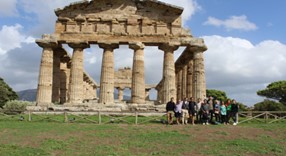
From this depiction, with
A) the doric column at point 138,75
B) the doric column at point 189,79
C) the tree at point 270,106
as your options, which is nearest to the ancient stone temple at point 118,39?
the doric column at point 138,75

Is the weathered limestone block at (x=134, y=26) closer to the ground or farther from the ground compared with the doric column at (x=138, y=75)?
farther from the ground

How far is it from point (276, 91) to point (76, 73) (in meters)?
48.6

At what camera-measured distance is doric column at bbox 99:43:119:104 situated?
3709 centimetres

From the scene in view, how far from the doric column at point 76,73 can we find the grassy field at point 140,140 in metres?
14.5

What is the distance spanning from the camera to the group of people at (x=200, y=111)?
81.6 ft

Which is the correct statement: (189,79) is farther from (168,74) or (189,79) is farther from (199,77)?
(168,74)

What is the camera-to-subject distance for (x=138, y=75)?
3722cm

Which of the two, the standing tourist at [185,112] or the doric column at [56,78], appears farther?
the doric column at [56,78]

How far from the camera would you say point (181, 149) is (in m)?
16.8

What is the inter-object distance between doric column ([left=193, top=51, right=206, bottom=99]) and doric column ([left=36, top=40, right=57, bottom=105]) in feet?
54.2

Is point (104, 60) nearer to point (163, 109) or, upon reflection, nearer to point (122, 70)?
point (163, 109)

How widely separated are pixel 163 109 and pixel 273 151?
60.5 feet

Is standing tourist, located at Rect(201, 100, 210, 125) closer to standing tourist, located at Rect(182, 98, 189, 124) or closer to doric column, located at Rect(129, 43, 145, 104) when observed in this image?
standing tourist, located at Rect(182, 98, 189, 124)

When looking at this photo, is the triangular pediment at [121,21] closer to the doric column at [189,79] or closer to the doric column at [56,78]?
the doric column at [56,78]
